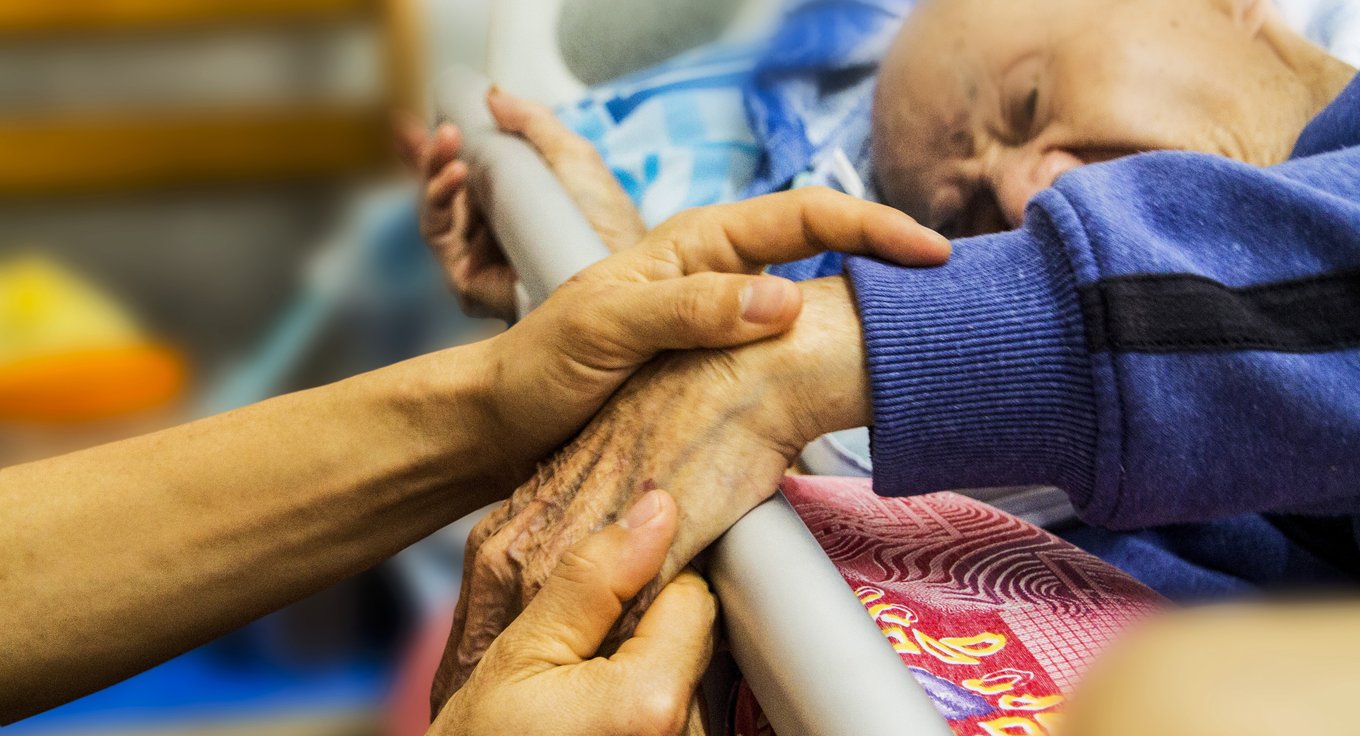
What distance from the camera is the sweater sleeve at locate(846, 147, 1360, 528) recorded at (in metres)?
0.47

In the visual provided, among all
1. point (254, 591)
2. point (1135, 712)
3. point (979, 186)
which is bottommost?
point (254, 591)

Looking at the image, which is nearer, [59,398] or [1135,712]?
[1135,712]

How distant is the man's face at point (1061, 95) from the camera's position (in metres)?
0.73

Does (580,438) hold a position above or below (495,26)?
below

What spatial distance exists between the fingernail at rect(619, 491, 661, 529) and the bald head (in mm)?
313

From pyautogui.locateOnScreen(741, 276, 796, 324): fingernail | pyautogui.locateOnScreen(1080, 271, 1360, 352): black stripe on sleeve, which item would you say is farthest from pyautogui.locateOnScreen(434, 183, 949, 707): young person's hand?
pyautogui.locateOnScreen(1080, 271, 1360, 352): black stripe on sleeve

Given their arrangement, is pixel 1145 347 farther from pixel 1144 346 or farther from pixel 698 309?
pixel 698 309

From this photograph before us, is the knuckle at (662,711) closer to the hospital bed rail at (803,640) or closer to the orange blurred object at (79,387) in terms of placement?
the hospital bed rail at (803,640)

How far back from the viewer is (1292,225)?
1.63ft

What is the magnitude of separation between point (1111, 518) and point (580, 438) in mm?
288

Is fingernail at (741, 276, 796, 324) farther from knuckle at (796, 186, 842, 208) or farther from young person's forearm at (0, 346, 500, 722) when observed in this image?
young person's forearm at (0, 346, 500, 722)

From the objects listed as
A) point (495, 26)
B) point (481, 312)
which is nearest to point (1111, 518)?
point (481, 312)

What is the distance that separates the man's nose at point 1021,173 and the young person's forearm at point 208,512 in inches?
16.3

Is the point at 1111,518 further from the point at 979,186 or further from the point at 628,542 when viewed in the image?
the point at 979,186
